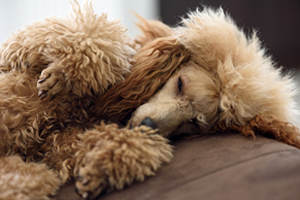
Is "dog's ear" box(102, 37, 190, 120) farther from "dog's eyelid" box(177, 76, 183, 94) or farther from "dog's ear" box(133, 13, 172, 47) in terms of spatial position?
"dog's ear" box(133, 13, 172, 47)

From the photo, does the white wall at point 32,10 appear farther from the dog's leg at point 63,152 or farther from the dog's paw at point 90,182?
the dog's paw at point 90,182

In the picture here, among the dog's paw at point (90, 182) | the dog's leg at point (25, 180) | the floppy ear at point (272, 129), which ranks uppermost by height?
the floppy ear at point (272, 129)

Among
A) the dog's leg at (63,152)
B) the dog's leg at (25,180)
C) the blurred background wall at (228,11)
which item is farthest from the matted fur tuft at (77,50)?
the blurred background wall at (228,11)

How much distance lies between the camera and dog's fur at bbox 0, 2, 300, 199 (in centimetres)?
85

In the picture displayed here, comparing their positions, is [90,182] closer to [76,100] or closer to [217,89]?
[76,100]

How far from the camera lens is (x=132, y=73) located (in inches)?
41.8

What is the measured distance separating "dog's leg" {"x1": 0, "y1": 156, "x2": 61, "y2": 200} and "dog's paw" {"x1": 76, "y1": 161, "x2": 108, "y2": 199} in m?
0.11

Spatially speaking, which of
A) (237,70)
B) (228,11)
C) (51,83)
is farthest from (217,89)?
(228,11)

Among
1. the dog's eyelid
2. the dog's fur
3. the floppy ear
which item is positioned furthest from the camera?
the dog's eyelid

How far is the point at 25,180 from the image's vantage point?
2.49 feet

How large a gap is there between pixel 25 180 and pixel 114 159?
0.86 ft

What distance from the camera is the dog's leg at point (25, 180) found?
729mm

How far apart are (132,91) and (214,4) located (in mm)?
2675

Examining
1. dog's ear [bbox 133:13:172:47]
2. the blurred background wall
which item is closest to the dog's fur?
dog's ear [bbox 133:13:172:47]
